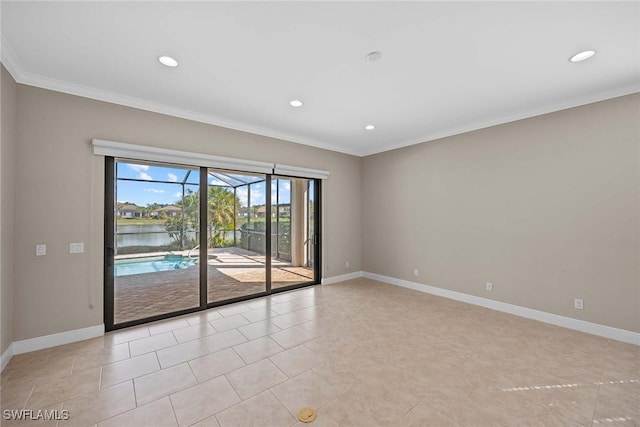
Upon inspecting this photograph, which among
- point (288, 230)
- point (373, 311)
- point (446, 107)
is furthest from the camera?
point (288, 230)

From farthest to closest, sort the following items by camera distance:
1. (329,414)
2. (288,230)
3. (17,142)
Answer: (288,230), (17,142), (329,414)

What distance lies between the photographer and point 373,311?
12.4 ft

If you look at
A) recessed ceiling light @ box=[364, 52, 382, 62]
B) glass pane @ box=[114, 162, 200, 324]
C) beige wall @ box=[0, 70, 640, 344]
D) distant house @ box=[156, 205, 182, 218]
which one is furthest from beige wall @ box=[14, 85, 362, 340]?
recessed ceiling light @ box=[364, 52, 382, 62]

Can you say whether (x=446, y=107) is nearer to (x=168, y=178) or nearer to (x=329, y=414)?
(x=329, y=414)

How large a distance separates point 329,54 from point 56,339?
4008 millimetres

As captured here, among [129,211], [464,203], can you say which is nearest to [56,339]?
[129,211]

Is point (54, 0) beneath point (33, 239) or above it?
above

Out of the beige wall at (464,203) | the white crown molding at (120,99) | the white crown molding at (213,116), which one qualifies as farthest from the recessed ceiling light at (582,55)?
the white crown molding at (120,99)

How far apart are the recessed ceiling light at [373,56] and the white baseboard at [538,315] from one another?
3764mm

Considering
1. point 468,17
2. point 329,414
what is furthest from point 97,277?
point 468,17

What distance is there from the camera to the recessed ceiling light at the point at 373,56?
2287mm

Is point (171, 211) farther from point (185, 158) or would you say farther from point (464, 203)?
point (464, 203)

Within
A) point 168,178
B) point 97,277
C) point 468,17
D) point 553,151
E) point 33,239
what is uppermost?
point 468,17

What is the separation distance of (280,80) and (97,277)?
3.04 m
